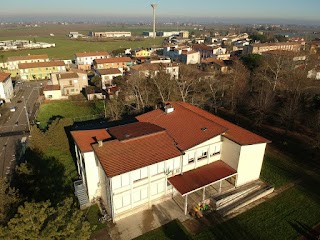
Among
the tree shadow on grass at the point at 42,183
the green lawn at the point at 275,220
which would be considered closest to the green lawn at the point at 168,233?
the green lawn at the point at 275,220

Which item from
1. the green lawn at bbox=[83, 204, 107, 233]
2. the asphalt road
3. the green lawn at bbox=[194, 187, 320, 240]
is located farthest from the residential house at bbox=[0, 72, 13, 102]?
the green lawn at bbox=[194, 187, 320, 240]

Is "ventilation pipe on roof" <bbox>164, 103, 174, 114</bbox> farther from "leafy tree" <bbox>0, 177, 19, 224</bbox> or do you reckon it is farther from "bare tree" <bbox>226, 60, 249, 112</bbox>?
"bare tree" <bbox>226, 60, 249, 112</bbox>

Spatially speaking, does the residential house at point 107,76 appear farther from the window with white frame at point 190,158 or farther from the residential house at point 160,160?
the window with white frame at point 190,158

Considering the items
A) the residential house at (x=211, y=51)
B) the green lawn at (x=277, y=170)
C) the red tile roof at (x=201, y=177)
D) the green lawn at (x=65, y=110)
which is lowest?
the green lawn at (x=65, y=110)

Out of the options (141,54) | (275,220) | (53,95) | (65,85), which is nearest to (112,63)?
(65,85)

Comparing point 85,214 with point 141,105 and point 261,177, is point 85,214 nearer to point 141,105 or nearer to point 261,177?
point 261,177

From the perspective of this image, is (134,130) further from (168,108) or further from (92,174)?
(168,108)

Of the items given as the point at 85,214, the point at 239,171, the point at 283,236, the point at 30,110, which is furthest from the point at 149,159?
the point at 30,110
